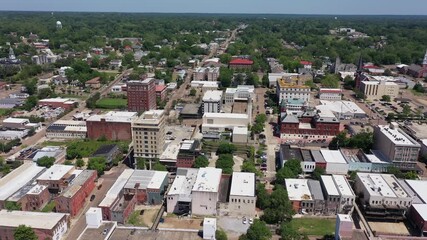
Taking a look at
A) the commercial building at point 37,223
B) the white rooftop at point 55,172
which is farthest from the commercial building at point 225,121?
the commercial building at point 37,223

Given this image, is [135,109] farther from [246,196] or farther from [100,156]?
[246,196]

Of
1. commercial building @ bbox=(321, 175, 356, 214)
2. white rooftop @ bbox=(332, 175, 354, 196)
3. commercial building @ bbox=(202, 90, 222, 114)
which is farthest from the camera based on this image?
commercial building @ bbox=(202, 90, 222, 114)

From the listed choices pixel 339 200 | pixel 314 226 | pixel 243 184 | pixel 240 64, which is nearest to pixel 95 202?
pixel 243 184

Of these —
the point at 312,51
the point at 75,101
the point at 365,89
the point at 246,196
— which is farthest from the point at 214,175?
the point at 312,51

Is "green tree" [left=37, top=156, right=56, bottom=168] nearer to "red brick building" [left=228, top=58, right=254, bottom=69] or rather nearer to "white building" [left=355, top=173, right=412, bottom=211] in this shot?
"white building" [left=355, top=173, right=412, bottom=211]

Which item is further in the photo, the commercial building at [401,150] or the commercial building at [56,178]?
the commercial building at [401,150]

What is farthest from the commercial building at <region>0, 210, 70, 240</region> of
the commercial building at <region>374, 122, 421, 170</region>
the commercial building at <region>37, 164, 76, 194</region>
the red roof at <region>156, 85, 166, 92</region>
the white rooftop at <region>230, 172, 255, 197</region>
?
the red roof at <region>156, 85, 166, 92</region>

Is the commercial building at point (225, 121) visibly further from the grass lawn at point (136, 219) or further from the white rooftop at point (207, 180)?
the grass lawn at point (136, 219)

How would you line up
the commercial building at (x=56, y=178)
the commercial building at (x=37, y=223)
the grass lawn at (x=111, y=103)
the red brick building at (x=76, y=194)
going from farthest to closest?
1. the grass lawn at (x=111, y=103)
2. the commercial building at (x=56, y=178)
3. the red brick building at (x=76, y=194)
4. the commercial building at (x=37, y=223)

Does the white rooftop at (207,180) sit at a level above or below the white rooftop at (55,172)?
above
